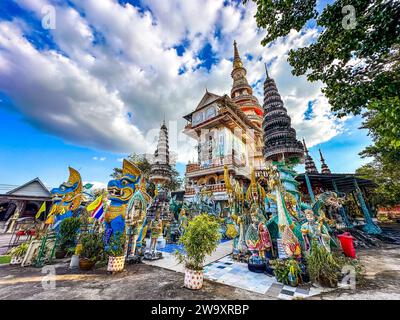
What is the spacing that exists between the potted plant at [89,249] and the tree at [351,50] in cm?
859

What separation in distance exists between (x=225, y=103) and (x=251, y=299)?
1763 centimetres

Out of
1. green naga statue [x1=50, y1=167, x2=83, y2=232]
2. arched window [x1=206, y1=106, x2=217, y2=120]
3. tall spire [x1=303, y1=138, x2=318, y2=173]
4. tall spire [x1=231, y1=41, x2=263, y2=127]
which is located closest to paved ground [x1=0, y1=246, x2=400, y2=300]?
green naga statue [x1=50, y1=167, x2=83, y2=232]

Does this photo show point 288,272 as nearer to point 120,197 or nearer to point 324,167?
point 120,197

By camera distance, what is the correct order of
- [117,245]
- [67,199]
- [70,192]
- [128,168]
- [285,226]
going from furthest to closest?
1. [70,192]
2. [67,199]
3. [128,168]
4. [117,245]
5. [285,226]

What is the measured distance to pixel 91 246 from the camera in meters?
5.32

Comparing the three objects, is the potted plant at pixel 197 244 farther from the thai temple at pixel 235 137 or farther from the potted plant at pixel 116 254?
the thai temple at pixel 235 137

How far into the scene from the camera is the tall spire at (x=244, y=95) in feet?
79.2

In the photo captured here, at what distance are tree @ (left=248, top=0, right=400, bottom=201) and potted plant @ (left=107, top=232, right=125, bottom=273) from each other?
24.8 feet

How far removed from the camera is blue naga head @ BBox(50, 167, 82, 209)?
7.62 metres

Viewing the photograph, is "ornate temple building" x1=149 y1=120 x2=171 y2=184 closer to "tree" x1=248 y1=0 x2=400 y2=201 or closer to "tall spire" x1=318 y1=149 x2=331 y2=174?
"tree" x1=248 y1=0 x2=400 y2=201

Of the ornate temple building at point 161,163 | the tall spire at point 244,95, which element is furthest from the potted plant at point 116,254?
the tall spire at point 244,95

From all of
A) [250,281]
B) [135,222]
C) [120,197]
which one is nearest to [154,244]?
[135,222]

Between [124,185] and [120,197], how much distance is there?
18.7 inches

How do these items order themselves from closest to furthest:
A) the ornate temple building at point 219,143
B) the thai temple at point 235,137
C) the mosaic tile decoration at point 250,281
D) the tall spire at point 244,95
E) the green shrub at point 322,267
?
the mosaic tile decoration at point 250,281 < the green shrub at point 322,267 < the thai temple at point 235,137 < the ornate temple building at point 219,143 < the tall spire at point 244,95
